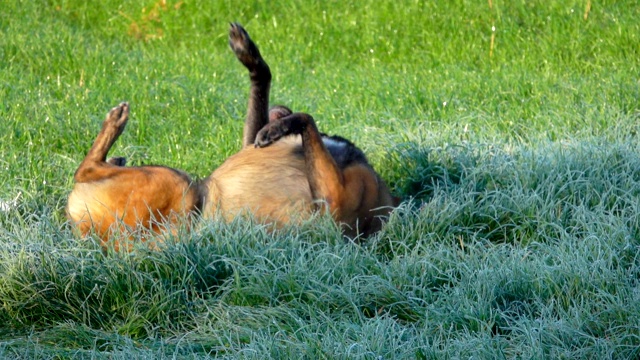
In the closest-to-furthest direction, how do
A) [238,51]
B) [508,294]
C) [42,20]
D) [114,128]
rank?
[508,294]
[114,128]
[238,51]
[42,20]

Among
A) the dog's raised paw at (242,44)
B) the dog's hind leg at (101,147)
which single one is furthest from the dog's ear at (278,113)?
the dog's hind leg at (101,147)

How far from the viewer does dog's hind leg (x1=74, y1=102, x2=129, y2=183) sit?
4.45 metres

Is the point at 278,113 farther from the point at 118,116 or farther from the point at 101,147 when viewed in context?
the point at 101,147

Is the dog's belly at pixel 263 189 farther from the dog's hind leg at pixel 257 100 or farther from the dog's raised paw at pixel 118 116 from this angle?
the dog's hind leg at pixel 257 100

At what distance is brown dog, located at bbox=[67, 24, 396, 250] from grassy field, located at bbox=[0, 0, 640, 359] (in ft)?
0.45

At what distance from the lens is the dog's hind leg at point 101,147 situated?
4.45 metres

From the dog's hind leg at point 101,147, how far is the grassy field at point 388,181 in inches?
12.6

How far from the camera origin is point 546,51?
8516mm

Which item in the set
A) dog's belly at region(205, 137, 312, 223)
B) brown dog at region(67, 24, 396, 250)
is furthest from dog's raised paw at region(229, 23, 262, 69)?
dog's belly at region(205, 137, 312, 223)

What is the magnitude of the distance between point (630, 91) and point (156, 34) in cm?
540

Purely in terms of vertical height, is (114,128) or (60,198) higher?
(114,128)

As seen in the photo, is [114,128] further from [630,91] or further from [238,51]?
[630,91]

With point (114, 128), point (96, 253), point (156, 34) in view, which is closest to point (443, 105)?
point (114, 128)

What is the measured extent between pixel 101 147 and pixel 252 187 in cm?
80
